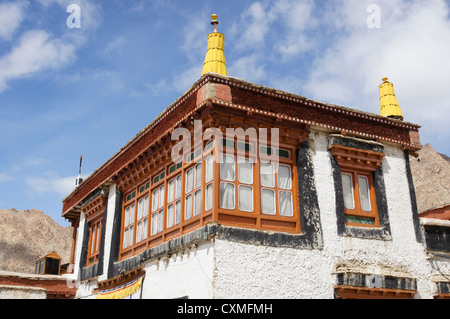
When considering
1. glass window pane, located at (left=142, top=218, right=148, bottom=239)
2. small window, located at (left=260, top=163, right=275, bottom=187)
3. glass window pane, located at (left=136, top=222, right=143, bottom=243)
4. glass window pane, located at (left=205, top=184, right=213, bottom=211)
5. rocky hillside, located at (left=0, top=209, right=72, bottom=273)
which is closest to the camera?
glass window pane, located at (left=205, top=184, right=213, bottom=211)

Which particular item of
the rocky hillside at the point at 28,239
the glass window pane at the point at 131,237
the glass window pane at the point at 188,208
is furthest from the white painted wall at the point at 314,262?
the rocky hillside at the point at 28,239

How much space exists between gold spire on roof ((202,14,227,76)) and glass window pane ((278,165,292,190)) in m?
2.68

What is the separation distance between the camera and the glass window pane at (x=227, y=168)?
1109 cm

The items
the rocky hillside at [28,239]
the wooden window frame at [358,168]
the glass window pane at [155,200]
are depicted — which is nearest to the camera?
the wooden window frame at [358,168]

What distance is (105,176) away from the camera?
54.4 ft

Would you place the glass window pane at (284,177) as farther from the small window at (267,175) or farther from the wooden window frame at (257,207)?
the small window at (267,175)

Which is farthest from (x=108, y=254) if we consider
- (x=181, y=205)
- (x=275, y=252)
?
(x=275, y=252)

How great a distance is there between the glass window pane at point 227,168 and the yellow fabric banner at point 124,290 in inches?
144

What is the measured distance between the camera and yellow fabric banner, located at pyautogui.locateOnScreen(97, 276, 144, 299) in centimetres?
1288

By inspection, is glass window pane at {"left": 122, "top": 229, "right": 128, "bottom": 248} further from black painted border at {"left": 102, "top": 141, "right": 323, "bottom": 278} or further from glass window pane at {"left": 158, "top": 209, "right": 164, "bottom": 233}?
glass window pane at {"left": 158, "top": 209, "right": 164, "bottom": 233}

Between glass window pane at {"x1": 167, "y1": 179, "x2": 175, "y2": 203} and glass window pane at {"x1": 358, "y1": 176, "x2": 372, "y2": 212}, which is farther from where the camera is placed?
glass window pane at {"x1": 358, "y1": 176, "x2": 372, "y2": 212}

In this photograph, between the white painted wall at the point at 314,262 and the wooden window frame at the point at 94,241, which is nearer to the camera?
the white painted wall at the point at 314,262

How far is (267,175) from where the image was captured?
11.6 m

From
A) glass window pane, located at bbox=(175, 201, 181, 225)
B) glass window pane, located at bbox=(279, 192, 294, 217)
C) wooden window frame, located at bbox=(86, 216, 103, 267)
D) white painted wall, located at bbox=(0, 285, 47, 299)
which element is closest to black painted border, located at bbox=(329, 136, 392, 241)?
glass window pane, located at bbox=(279, 192, 294, 217)
